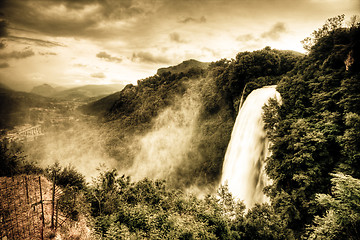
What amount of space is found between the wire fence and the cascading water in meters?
15.7

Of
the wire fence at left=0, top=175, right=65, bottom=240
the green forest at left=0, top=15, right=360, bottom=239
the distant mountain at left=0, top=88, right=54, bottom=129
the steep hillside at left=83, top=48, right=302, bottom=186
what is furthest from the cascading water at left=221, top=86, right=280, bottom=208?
the distant mountain at left=0, top=88, right=54, bottom=129

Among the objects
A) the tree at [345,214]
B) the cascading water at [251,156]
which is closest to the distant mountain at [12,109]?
the cascading water at [251,156]

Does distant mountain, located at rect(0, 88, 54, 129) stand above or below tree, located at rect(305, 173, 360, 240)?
above

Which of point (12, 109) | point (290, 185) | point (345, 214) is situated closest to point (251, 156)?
point (290, 185)

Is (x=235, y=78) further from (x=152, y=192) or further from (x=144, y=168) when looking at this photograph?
(x=144, y=168)

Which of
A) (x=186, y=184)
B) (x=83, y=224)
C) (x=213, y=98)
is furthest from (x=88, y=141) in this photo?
(x=83, y=224)

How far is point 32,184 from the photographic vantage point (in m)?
10.2

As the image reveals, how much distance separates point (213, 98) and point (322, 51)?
81.9 feet

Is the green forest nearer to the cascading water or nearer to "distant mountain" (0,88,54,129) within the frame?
the cascading water

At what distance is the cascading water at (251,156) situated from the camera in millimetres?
17219

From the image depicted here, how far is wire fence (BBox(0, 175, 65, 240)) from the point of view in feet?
20.9

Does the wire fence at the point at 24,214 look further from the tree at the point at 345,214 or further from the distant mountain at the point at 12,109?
the distant mountain at the point at 12,109

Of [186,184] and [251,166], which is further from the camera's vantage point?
[186,184]

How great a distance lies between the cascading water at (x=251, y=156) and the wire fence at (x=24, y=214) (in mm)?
15703
